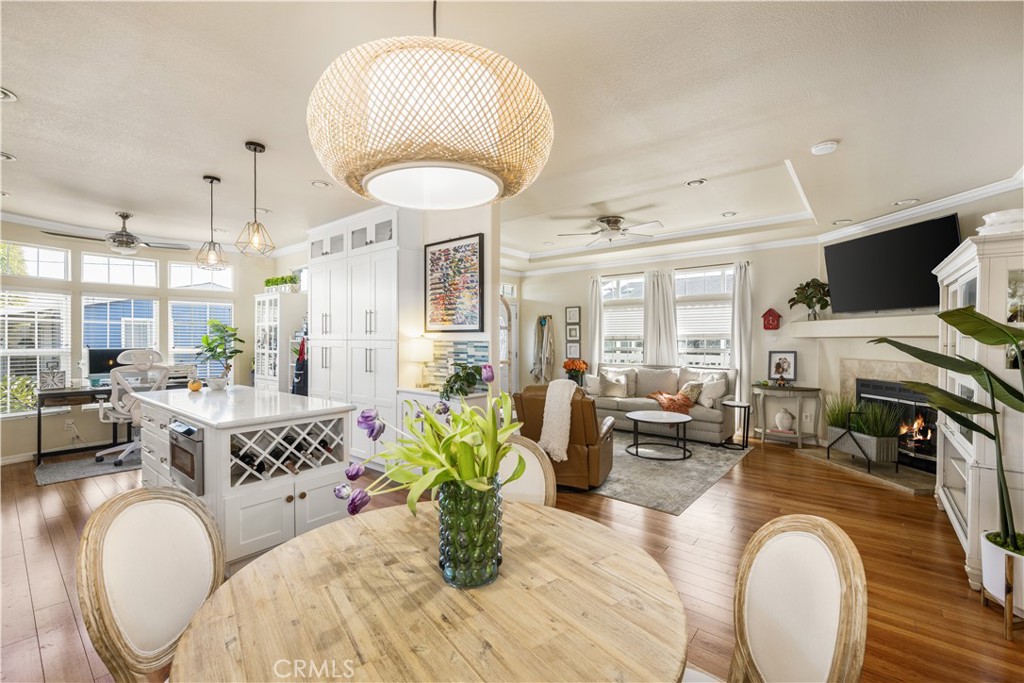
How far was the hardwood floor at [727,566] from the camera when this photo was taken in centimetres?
188

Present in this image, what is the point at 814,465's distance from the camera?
15.4 ft

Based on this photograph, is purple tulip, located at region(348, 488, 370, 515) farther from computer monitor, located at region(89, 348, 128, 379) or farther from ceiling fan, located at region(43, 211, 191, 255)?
computer monitor, located at region(89, 348, 128, 379)

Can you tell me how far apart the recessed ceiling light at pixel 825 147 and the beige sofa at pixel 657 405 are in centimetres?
352

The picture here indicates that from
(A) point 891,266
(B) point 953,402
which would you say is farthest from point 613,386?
(B) point 953,402

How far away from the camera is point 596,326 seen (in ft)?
24.8

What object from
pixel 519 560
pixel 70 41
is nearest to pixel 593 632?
pixel 519 560

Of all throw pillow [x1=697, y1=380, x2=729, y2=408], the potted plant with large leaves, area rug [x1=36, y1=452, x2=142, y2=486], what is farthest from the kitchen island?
throw pillow [x1=697, y1=380, x2=729, y2=408]

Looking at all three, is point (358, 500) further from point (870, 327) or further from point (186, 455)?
point (870, 327)

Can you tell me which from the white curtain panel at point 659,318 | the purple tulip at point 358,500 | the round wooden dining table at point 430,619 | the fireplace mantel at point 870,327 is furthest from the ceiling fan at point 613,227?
the purple tulip at point 358,500

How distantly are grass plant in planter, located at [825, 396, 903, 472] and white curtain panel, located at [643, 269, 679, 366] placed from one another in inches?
90.4

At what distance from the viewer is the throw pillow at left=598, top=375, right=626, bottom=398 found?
660 centimetres

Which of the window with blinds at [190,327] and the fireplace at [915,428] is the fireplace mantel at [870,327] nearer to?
the fireplace at [915,428]

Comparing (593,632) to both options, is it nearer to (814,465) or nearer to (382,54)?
(382,54)

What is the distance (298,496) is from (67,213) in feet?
15.3
